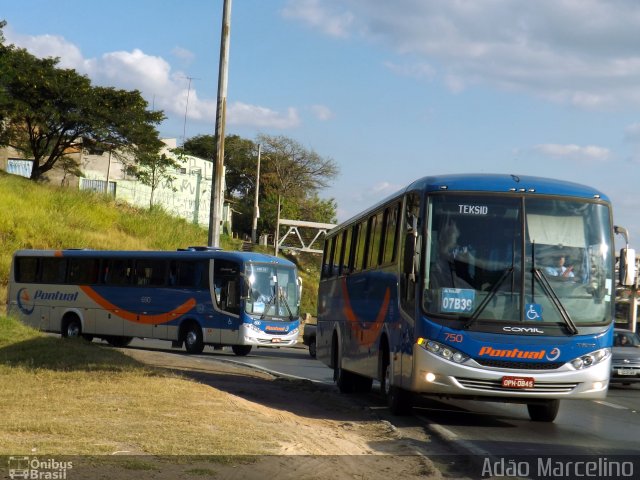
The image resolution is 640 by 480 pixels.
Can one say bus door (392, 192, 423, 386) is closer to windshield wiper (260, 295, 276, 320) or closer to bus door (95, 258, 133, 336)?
windshield wiper (260, 295, 276, 320)

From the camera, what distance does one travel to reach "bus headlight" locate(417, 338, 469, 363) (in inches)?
487

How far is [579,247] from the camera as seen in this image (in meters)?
12.7

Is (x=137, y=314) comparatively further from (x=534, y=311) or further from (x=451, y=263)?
(x=534, y=311)

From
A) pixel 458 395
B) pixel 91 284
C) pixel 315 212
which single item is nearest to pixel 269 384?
pixel 458 395

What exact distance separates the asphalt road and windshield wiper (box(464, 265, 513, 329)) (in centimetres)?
143

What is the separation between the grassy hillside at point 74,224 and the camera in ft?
151

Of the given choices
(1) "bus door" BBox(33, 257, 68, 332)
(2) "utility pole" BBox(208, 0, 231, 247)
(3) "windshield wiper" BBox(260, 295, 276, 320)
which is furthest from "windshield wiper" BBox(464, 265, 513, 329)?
(1) "bus door" BBox(33, 257, 68, 332)

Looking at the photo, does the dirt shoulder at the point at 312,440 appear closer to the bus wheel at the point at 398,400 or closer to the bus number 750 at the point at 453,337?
the bus wheel at the point at 398,400

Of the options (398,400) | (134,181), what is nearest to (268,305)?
(398,400)

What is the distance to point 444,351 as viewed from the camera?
1242cm

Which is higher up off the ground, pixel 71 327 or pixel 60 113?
pixel 60 113

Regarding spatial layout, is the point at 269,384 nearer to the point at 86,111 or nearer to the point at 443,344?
the point at 443,344

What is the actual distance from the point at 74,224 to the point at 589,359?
4027 cm

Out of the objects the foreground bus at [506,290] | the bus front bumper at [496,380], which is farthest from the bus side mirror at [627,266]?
the bus front bumper at [496,380]
